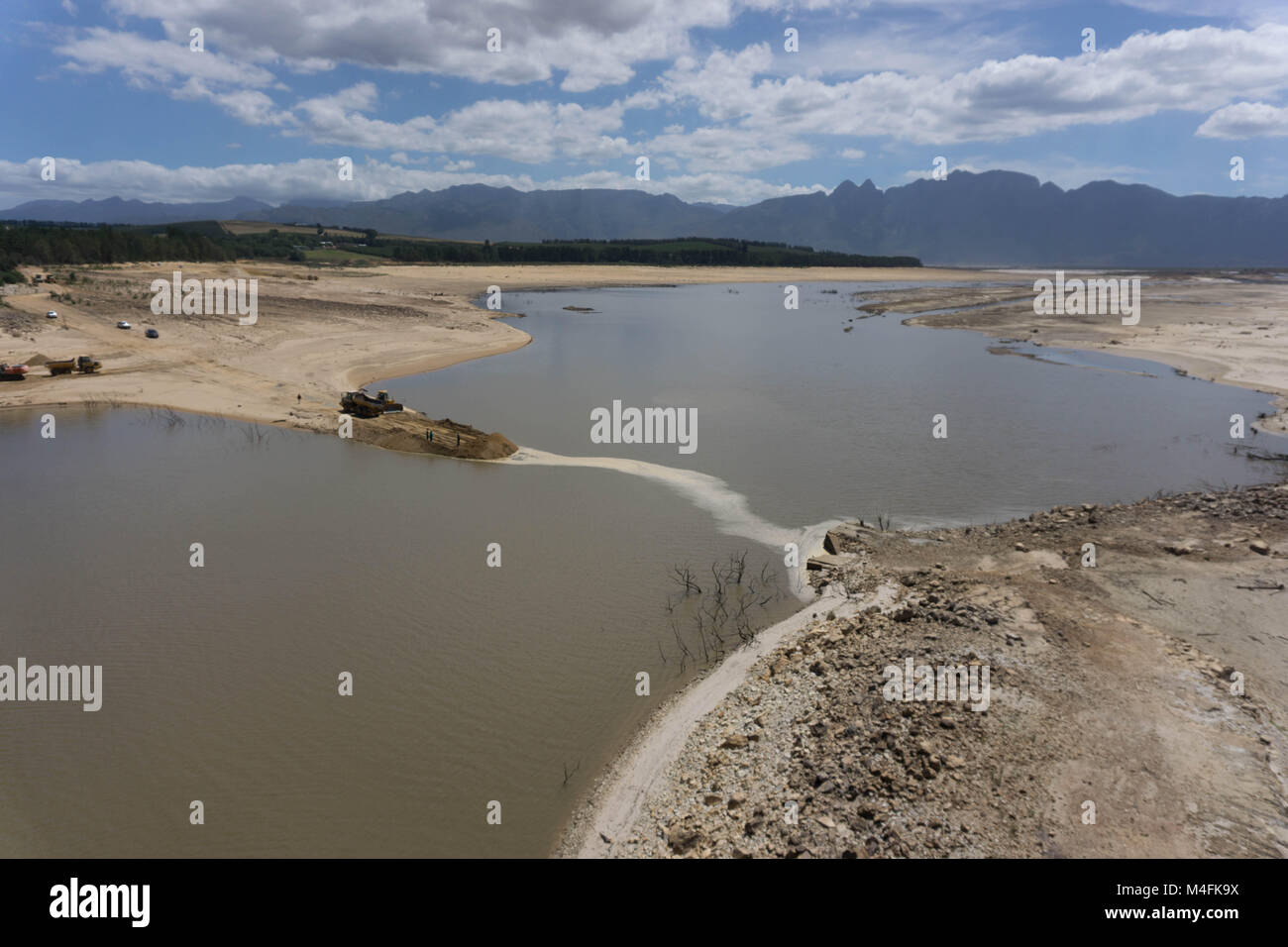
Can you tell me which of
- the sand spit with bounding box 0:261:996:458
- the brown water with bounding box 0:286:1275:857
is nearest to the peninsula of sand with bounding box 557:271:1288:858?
the brown water with bounding box 0:286:1275:857

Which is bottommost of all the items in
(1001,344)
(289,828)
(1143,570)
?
(289,828)

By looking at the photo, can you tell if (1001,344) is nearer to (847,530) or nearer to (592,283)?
(847,530)

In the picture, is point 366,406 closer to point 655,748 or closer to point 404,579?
point 404,579

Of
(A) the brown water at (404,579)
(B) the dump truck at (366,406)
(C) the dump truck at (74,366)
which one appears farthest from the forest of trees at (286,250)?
(A) the brown water at (404,579)

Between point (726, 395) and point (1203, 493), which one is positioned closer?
point (1203, 493)

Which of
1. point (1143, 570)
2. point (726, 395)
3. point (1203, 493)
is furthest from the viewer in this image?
point (726, 395)
